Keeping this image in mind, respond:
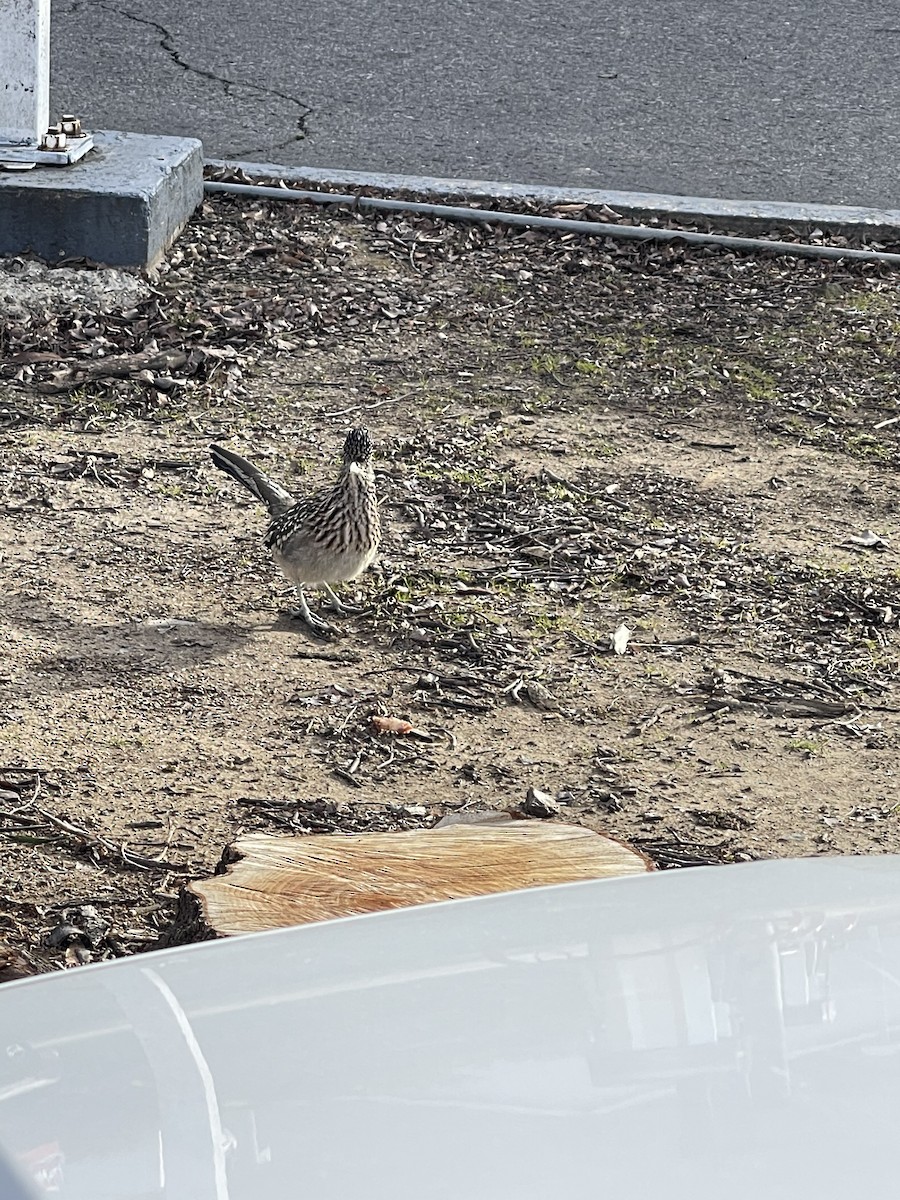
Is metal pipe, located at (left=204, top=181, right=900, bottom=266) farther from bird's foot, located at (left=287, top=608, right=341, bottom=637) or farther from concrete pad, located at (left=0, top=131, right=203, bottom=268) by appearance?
bird's foot, located at (left=287, top=608, right=341, bottom=637)

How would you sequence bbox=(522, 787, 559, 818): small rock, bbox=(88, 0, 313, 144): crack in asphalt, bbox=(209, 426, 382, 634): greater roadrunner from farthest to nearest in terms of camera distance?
1. bbox=(88, 0, 313, 144): crack in asphalt
2. bbox=(209, 426, 382, 634): greater roadrunner
3. bbox=(522, 787, 559, 818): small rock

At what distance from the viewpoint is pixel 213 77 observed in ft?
31.0

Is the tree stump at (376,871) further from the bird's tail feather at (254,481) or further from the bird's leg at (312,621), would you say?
the bird's tail feather at (254,481)

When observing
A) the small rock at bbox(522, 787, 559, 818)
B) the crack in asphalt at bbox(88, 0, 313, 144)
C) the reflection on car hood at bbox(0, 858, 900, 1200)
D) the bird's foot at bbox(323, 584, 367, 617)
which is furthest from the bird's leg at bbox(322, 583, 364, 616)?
the crack in asphalt at bbox(88, 0, 313, 144)

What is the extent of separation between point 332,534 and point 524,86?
20.3 ft

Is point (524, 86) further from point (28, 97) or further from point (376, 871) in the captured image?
point (376, 871)

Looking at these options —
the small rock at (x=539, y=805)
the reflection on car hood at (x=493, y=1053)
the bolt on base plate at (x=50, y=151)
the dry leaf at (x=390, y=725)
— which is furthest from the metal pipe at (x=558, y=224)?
the reflection on car hood at (x=493, y=1053)

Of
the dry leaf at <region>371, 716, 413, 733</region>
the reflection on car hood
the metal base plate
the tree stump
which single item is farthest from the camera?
the metal base plate

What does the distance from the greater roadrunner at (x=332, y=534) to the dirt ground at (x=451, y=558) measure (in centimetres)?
18

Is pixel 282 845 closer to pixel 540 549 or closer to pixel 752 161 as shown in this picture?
pixel 540 549

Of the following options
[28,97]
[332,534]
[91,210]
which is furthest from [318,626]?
[28,97]

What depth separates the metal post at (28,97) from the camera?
6.14 meters

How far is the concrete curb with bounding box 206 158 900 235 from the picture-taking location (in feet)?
24.0

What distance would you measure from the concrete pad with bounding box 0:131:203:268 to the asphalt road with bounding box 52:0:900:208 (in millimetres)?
1737
